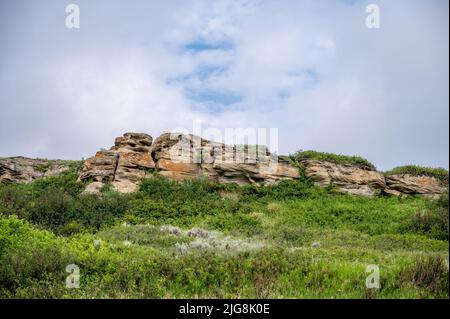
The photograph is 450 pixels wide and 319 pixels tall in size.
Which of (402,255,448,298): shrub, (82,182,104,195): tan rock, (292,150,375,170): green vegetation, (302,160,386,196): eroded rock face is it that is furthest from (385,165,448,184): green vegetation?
(402,255,448,298): shrub

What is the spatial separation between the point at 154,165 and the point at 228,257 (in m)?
22.4

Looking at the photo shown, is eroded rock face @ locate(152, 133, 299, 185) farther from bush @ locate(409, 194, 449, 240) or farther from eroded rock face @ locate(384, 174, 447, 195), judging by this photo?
bush @ locate(409, 194, 449, 240)

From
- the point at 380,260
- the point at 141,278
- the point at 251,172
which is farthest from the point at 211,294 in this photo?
the point at 251,172

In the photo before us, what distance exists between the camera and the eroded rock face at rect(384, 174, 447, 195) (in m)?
32.5

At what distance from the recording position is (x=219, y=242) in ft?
52.8

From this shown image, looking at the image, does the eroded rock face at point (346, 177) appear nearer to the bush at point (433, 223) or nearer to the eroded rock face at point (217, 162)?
the eroded rock face at point (217, 162)

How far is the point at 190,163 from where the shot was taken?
3281 cm

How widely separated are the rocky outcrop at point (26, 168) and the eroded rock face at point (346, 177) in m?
20.2

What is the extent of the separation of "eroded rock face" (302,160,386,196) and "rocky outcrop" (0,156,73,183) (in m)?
20.2

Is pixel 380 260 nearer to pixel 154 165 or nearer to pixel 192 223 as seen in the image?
pixel 192 223

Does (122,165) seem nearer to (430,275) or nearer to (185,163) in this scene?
(185,163)

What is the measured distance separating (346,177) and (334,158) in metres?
1.90

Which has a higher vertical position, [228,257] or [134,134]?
[134,134]
